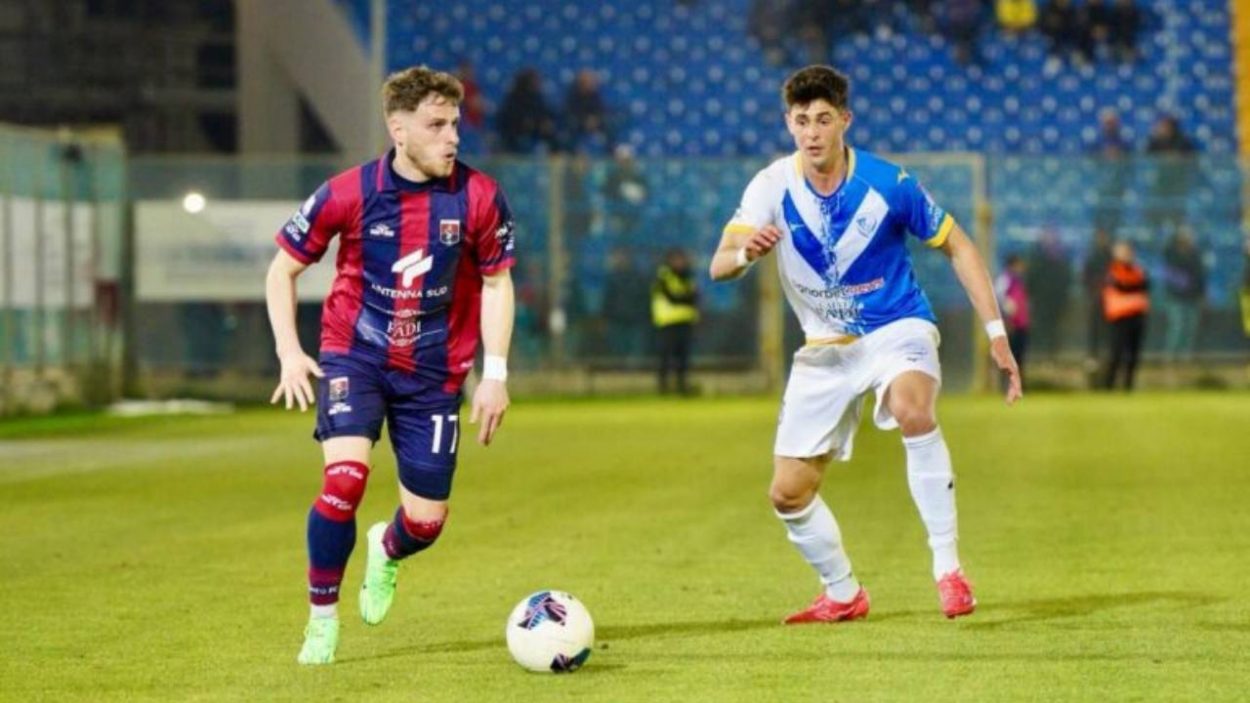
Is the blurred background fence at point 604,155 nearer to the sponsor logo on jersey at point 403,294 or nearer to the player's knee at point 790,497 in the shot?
the player's knee at point 790,497

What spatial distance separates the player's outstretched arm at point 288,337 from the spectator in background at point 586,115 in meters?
26.3

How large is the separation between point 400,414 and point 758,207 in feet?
4.80

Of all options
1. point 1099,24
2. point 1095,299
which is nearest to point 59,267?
point 1095,299

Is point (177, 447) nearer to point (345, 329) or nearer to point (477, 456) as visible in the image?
point (477, 456)

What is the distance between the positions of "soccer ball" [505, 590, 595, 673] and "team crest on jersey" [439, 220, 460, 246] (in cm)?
119

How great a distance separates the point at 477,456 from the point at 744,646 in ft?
35.6

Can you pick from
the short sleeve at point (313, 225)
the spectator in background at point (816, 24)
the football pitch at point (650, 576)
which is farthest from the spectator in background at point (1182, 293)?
the short sleeve at point (313, 225)

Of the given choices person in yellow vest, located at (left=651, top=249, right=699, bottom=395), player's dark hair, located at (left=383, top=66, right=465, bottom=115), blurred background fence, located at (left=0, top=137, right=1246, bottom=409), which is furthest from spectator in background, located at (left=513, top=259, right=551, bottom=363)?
player's dark hair, located at (left=383, top=66, right=465, bottom=115)

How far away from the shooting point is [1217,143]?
34.1 m

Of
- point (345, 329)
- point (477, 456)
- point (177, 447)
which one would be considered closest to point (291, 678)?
point (345, 329)

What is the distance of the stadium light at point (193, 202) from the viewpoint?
1182 inches

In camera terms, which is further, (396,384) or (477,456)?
(477,456)

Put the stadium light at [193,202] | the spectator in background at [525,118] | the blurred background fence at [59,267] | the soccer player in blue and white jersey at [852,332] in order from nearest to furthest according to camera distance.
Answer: the soccer player in blue and white jersey at [852,332] < the blurred background fence at [59,267] < the stadium light at [193,202] < the spectator in background at [525,118]

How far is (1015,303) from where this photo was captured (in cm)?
3047
